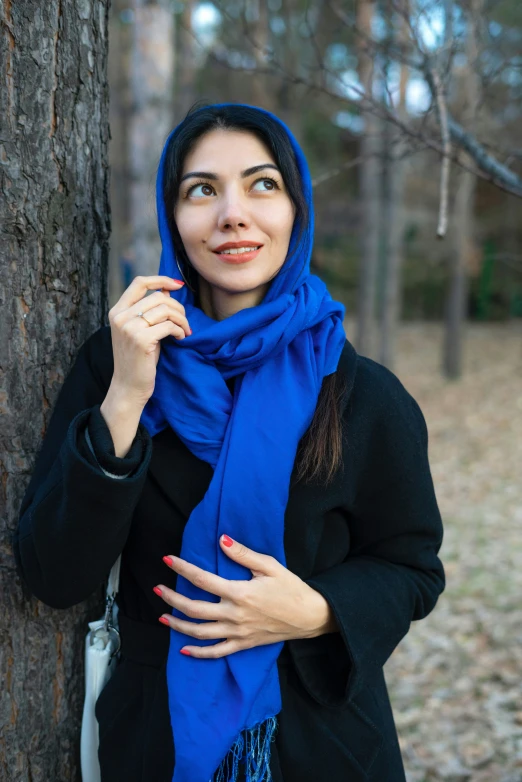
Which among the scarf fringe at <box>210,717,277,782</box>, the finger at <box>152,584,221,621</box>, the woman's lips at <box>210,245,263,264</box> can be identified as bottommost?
the scarf fringe at <box>210,717,277,782</box>

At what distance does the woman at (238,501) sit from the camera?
4.87 feet

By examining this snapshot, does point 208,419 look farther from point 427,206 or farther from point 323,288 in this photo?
point 427,206

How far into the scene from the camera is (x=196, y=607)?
58.9 inches

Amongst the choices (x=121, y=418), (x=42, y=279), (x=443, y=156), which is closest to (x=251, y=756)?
(x=121, y=418)

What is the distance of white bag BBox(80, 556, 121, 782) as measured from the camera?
1711 mm

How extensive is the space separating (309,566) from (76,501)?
0.58 m

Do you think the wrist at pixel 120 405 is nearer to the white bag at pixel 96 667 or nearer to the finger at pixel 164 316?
the finger at pixel 164 316

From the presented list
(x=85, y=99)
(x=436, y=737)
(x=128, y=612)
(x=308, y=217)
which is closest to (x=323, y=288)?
(x=308, y=217)

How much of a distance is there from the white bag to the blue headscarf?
230 mm

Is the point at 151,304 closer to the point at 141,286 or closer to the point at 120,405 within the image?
the point at 141,286

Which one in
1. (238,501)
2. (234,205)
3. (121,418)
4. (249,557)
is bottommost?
(249,557)

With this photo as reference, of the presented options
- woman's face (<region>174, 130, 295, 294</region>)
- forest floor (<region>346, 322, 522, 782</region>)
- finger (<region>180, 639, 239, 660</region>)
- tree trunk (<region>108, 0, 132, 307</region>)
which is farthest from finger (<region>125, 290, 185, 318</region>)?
tree trunk (<region>108, 0, 132, 307</region>)

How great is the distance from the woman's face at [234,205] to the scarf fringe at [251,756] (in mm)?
1037

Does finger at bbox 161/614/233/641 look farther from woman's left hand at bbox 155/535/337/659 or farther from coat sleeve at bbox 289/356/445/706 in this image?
coat sleeve at bbox 289/356/445/706
